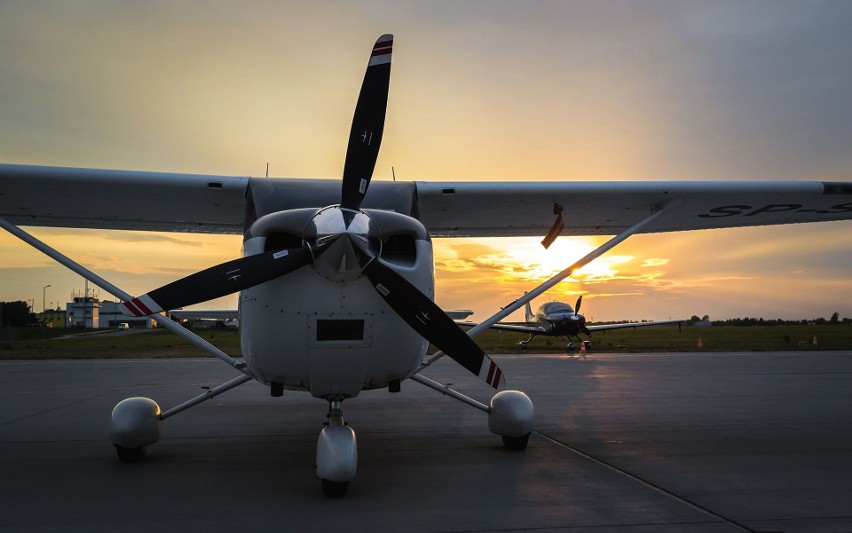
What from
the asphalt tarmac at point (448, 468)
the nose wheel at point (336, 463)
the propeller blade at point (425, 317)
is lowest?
the asphalt tarmac at point (448, 468)

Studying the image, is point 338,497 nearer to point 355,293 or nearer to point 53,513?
point 355,293

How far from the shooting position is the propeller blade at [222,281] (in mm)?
3947

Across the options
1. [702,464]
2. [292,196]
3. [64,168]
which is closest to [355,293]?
[292,196]

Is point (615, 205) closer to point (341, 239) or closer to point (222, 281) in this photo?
point (341, 239)

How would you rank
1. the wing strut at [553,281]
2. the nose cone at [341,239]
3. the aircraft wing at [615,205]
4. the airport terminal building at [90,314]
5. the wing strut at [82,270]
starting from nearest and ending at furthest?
the nose cone at [341,239], the wing strut at [82,270], the wing strut at [553,281], the aircraft wing at [615,205], the airport terminal building at [90,314]

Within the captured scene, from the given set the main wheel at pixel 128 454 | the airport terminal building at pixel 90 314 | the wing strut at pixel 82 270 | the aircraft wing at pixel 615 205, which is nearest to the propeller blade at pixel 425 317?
the aircraft wing at pixel 615 205

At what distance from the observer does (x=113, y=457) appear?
18.7 ft

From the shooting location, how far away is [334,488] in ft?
13.7

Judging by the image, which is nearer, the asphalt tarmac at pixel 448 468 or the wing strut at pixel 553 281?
the asphalt tarmac at pixel 448 468

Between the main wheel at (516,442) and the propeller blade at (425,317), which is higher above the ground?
the propeller blade at (425,317)

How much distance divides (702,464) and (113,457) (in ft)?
15.8

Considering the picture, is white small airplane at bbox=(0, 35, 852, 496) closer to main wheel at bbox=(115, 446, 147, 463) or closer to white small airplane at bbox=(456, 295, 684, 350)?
main wheel at bbox=(115, 446, 147, 463)

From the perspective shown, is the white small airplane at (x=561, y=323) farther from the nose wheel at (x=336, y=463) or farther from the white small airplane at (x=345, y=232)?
the nose wheel at (x=336, y=463)

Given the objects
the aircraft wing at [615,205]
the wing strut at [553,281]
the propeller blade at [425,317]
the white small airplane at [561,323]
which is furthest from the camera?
the white small airplane at [561,323]
